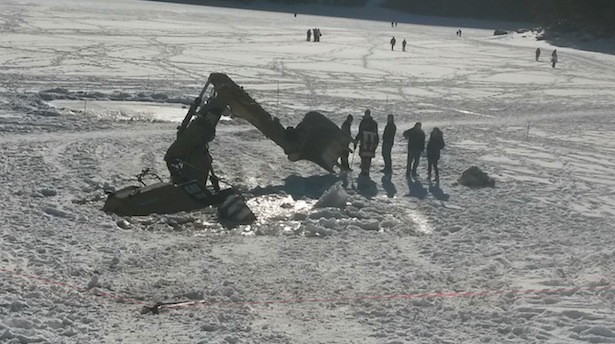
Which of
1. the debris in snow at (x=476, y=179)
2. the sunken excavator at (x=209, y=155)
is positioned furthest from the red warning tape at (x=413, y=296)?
the debris in snow at (x=476, y=179)

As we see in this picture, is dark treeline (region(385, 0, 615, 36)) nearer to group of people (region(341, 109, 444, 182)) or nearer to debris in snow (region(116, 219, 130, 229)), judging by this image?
group of people (region(341, 109, 444, 182))

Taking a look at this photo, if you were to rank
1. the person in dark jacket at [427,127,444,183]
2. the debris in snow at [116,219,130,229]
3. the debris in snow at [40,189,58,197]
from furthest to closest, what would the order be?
1. the person in dark jacket at [427,127,444,183]
2. the debris in snow at [40,189,58,197]
3. the debris in snow at [116,219,130,229]

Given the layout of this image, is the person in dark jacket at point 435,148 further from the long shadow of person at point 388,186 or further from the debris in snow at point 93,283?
the debris in snow at point 93,283

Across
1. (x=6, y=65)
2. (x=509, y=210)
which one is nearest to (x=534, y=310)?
(x=509, y=210)

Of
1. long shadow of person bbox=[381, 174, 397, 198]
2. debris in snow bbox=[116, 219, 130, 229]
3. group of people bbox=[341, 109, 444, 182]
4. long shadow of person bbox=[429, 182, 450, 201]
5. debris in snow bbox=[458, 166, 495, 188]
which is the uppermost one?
group of people bbox=[341, 109, 444, 182]

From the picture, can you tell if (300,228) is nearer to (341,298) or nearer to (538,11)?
(341,298)

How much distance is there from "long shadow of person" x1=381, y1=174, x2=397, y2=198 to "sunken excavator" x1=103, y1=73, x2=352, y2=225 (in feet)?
3.24

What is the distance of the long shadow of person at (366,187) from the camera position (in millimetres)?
15966

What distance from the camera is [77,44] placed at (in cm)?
4100

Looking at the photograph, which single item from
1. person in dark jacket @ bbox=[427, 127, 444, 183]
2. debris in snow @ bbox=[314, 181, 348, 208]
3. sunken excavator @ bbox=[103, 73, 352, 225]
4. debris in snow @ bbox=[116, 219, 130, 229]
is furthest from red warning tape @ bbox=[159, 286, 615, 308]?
person in dark jacket @ bbox=[427, 127, 444, 183]

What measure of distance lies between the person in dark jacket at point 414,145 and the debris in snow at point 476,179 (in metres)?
1.16

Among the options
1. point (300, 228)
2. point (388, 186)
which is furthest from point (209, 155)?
point (388, 186)

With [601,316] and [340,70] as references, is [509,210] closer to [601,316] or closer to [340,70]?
[601,316]

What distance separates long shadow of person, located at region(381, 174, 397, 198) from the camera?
16.2 m
